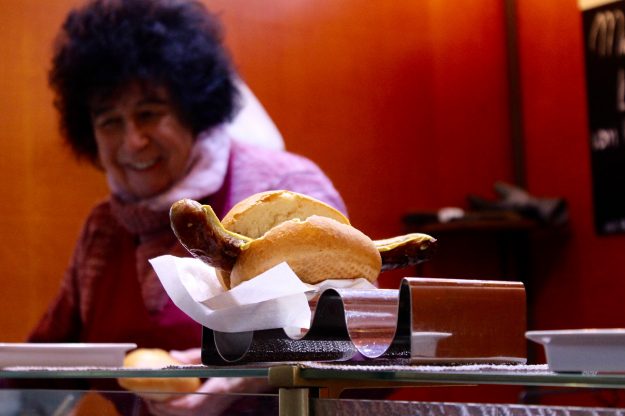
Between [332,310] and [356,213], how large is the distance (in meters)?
2.63

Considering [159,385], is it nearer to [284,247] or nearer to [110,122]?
[284,247]

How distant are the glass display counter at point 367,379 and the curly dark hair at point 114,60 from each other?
6.79 ft

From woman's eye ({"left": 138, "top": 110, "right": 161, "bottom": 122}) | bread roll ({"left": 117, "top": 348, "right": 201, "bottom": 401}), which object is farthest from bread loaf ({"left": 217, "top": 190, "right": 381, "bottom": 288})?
woman's eye ({"left": 138, "top": 110, "right": 161, "bottom": 122})

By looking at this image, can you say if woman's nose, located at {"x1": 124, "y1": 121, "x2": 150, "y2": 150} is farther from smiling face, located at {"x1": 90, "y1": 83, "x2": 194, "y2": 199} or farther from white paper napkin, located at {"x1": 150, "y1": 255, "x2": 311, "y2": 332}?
white paper napkin, located at {"x1": 150, "y1": 255, "x2": 311, "y2": 332}

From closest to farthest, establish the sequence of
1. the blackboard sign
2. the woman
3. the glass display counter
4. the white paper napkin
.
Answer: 1. the glass display counter
2. the white paper napkin
3. the woman
4. the blackboard sign

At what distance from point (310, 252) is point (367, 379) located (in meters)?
0.18

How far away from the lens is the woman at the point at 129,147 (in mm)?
2779

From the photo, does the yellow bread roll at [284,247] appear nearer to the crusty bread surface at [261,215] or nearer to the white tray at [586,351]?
the crusty bread surface at [261,215]

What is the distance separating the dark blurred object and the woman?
3.38ft

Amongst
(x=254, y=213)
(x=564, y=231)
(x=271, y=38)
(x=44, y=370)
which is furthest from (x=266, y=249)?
(x=564, y=231)

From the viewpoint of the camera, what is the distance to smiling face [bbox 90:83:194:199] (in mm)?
2824

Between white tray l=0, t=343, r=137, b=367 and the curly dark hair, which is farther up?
the curly dark hair

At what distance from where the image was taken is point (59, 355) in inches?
40.2

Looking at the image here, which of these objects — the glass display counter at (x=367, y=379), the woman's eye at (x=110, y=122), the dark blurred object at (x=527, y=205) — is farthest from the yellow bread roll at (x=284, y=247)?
the dark blurred object at (x=527, y=205)
